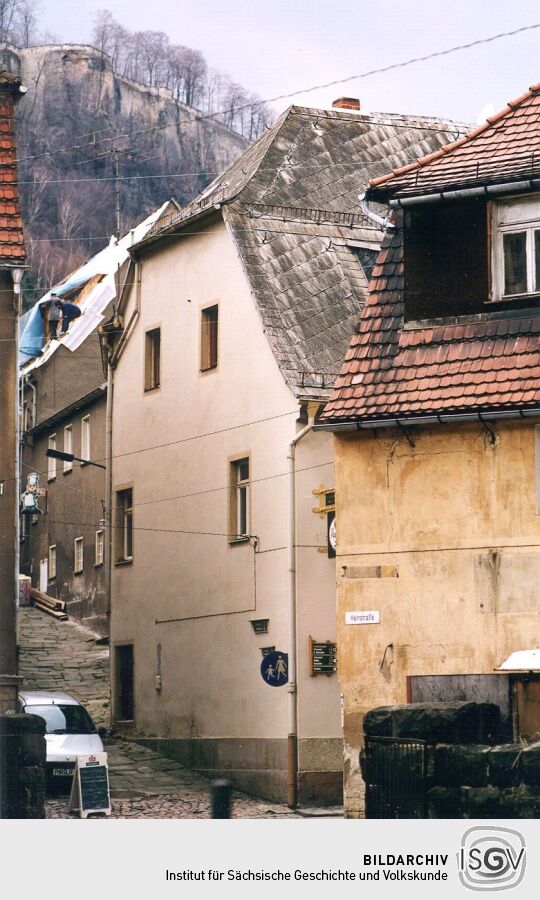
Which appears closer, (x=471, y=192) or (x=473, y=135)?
(x=471, y=192)

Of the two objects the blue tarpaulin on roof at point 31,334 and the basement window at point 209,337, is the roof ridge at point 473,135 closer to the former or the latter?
the basement window at point 209,337

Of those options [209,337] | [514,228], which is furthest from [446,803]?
[209,337]

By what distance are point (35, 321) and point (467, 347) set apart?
36.9 ft

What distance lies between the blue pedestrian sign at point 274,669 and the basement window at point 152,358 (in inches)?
254

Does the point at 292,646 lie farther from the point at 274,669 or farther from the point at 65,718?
the point at 65,718

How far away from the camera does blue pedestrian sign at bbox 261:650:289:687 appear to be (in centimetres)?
2398

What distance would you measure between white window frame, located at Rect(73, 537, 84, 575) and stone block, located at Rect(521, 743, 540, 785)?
20303 mm

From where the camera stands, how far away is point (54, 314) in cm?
3112

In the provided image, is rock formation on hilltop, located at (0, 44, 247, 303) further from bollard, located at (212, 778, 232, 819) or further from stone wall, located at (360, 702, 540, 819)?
bollard, located at (212, 778, 232, 819)

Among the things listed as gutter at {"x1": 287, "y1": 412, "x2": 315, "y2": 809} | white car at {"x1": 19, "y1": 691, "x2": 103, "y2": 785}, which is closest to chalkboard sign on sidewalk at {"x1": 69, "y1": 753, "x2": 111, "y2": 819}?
white car at {"x1": 19, "y1": 691, "x2": 103, "y2": 785}

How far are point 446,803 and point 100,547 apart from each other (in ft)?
62.4
